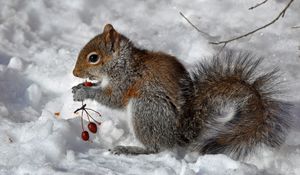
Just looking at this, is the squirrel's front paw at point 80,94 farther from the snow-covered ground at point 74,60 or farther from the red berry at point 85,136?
the red berry at point 85,136

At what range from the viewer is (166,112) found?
10.6 feet

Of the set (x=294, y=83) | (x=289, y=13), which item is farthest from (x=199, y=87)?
(x=289, y=13)

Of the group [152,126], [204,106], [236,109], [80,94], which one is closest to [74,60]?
[80,94]

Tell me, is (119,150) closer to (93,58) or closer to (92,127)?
(92,127)

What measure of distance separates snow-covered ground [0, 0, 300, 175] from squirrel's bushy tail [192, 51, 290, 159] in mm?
119

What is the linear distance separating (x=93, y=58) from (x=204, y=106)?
2.51 ft

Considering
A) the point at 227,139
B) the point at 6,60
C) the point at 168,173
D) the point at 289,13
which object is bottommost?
the point at 168,173

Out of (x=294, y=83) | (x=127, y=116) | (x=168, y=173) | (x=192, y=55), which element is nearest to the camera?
(x=168, y=173)

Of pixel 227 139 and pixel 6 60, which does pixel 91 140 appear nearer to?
pixel 227 139

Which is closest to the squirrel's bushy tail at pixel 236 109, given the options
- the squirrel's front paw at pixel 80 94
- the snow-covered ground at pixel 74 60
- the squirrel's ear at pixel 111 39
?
the snow-covered ground at pixel 74 60

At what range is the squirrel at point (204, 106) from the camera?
10.4 ft

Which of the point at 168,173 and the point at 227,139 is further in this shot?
the point at 227,139

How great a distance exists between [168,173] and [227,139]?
0.43 metres

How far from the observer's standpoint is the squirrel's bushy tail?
3.17 metres
